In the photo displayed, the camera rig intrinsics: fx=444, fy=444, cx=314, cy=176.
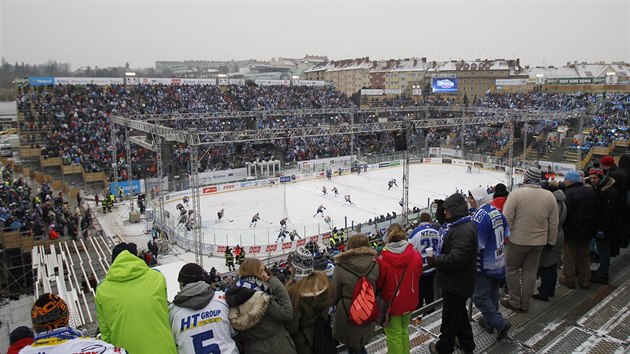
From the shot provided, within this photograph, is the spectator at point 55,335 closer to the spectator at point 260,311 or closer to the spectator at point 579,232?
the spectator at point 260,311

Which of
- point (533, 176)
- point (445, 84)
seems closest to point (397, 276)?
point (533, 176)

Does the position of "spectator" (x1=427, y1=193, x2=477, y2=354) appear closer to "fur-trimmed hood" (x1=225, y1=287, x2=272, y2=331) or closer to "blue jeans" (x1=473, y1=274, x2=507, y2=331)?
"blue jeans" (x1=473, y1=274, x2=507, y2=331)

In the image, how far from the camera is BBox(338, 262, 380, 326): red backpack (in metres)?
3.73

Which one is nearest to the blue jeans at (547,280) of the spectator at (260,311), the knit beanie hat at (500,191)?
the knit beanie hat at (500,191)

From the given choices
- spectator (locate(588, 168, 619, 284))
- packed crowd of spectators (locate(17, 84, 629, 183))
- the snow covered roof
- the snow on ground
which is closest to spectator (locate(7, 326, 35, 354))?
spectator (locate(588, 168, 619, 284))

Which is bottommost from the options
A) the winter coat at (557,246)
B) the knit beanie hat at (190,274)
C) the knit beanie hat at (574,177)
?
the winter coat at (557,246)

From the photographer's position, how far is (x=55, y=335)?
2.62 meters

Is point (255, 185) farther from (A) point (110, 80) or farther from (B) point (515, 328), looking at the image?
(B) point (515, 328)

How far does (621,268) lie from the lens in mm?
6516

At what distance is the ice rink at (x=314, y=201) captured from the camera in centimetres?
2295

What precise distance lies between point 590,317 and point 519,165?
131 feet

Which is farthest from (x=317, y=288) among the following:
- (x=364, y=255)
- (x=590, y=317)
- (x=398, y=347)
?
(x=590, y=317)

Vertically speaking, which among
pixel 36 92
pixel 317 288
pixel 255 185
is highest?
pixel 36 92

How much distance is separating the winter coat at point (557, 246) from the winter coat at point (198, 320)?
13.2 feet
